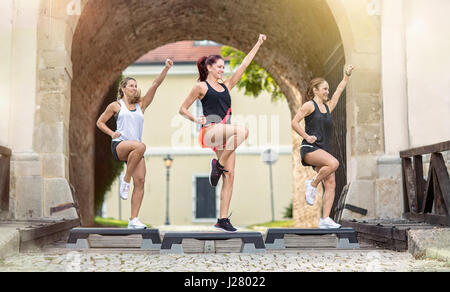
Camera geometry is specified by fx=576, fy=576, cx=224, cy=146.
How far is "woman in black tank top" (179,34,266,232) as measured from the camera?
4.71m

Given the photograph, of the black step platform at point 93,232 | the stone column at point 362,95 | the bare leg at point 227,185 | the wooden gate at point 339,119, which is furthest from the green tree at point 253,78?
the bare leg at point 227,185

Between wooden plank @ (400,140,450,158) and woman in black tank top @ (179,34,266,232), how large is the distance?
191 cm

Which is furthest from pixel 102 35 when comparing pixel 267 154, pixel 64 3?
pixel 267 154

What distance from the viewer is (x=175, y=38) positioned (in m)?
11.9

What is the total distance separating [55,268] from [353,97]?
4268 millimetres

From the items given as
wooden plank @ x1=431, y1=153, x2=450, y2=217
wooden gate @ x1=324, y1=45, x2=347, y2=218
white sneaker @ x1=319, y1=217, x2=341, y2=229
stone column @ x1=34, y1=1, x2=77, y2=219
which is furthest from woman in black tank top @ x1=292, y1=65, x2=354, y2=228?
stone column @ x1=34, y1=1, x2=77, y2=219

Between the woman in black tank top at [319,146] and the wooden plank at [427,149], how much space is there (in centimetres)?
102

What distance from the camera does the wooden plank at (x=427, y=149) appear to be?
17.3ft

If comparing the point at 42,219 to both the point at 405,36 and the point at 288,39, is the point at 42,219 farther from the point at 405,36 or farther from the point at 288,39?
the point at 288,39

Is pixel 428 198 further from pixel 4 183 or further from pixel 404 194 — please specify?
pixel 4 183

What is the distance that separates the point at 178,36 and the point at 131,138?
23.3 ft

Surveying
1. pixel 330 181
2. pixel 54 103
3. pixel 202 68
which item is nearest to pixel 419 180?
pixel 330 181

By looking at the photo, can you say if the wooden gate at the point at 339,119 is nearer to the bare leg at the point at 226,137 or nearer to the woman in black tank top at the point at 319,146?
the woman in black tank top at the point at 319,146

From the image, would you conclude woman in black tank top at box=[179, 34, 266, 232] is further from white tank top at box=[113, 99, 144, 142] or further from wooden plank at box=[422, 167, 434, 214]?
wooden plank at box=[422, 167, 434, 214]
